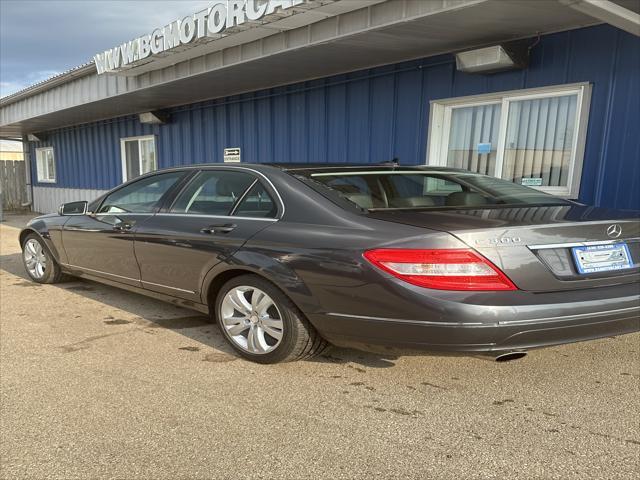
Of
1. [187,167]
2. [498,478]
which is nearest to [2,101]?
[187,167]

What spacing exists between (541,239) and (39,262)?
5272 millimetres

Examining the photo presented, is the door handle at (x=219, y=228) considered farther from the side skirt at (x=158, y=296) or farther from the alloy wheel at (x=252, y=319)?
the side skirt at (x=158, y=296)

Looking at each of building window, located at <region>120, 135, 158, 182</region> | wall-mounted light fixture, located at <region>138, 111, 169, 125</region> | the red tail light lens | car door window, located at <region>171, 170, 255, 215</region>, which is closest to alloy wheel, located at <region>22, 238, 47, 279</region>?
car door window, located at <region>171, 170, 255, 215</region>

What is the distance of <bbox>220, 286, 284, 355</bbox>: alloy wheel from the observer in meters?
3.16

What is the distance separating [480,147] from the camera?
6.25 meters

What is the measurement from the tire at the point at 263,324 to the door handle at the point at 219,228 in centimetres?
34

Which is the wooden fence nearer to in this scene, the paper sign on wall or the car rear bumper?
the paper sign on wall

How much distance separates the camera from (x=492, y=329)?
8.01 feet

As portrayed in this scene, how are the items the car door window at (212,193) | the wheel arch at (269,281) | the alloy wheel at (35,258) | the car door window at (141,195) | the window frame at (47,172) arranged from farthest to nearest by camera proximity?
the window frame at (47,172), the alloy wheel at (35,258), the car door window at (141,195), the car door window at (212,193), the wheel arch at (269,281)

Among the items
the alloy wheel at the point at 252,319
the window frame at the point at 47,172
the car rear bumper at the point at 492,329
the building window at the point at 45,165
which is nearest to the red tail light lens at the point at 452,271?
the car rear bumper at the point at 492,329

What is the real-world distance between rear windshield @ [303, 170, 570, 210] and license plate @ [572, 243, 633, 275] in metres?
0.60

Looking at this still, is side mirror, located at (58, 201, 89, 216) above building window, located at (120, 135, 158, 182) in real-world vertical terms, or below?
below

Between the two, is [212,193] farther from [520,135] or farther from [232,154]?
[232,154]

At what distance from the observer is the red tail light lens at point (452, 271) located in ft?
7.98
